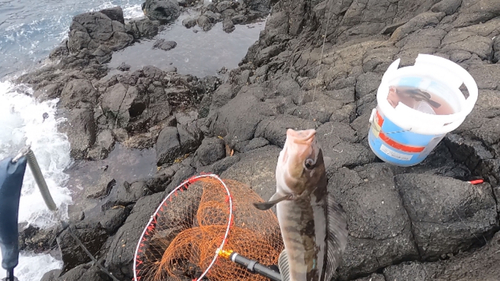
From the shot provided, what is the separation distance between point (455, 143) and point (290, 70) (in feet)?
20.8

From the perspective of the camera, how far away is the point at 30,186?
392 inches

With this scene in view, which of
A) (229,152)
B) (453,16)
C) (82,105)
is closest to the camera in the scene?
(229,152)

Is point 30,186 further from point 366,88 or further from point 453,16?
point 453,16

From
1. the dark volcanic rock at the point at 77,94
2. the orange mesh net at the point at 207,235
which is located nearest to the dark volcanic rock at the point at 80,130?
the dark volcanic rock at the point at 77,94

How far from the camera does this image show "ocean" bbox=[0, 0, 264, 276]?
30.0ft

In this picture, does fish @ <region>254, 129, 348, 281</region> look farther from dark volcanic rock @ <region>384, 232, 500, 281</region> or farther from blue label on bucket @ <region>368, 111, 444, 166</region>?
blue label on bucket @ <region>368, 111, 444, 166</region>

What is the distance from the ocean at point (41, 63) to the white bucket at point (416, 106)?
7833 millimetres

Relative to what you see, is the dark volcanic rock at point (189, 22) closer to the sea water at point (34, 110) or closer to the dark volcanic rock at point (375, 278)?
→ the sea water at point (34, 110)

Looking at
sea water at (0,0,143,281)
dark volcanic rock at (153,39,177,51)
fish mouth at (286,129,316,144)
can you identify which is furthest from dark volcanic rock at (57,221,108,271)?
dark volcanic rock at (153,39,177,51)

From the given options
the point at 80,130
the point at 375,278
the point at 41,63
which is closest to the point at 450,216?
the point at 375,278

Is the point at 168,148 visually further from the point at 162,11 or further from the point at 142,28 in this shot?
the point at 162,11

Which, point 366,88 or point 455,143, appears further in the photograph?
point 366,88

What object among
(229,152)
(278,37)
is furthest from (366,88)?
(278,37)

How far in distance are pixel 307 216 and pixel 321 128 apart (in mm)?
3197
